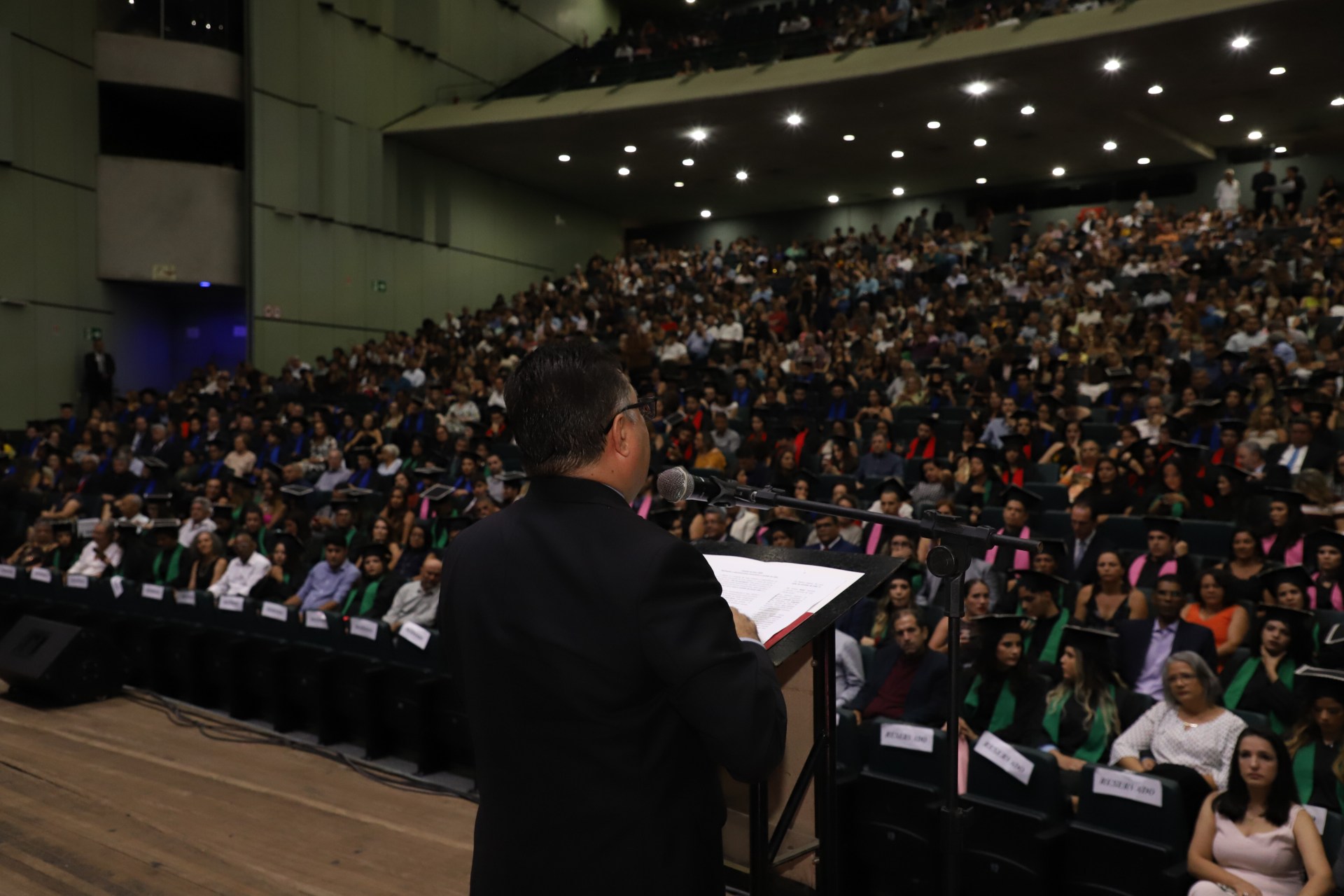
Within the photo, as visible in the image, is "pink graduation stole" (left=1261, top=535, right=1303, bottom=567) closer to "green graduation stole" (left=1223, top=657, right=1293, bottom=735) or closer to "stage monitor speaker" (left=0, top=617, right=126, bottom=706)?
"green graduation stole" (left=1223, top=657, right=1293, bottom=735)

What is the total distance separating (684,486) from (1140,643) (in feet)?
13.2

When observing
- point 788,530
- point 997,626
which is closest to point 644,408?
point 997,626

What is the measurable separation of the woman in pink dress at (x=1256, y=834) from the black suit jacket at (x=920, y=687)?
1.28 meters

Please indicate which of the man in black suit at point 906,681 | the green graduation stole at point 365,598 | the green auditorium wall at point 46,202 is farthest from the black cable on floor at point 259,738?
the green auditorium wall at point 46,202

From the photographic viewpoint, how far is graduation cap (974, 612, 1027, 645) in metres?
4.56

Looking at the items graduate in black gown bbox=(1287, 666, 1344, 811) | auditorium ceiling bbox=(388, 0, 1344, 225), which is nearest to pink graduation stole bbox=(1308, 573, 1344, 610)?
graduate in black gown bbox=(1287, 666, 1344, 811)

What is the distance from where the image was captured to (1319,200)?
45.1ft

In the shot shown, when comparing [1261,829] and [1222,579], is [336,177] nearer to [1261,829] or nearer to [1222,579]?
[1222,579]

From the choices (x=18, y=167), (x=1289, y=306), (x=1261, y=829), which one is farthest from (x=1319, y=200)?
(x=18, y=167)

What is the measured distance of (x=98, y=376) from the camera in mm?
14711

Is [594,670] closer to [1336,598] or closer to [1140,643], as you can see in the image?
[1140,643]

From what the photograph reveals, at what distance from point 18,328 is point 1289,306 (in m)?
15.2

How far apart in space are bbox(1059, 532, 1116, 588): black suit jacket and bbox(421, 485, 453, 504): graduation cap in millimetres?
4873

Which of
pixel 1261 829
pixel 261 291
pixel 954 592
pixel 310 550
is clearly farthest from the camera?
pixel 261 291
